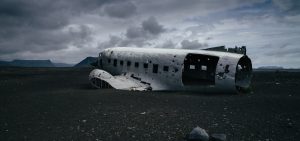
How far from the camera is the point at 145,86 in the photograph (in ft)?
69.7

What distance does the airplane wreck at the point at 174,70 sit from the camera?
17953mm

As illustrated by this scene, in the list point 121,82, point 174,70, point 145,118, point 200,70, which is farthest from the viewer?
point 200,70

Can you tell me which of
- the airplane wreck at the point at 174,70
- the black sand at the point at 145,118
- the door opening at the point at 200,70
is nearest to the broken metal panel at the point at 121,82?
the airplane wreck at the point at 174,70

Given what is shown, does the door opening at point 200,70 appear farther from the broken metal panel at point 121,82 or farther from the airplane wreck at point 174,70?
the broken metal panel at point 121,82

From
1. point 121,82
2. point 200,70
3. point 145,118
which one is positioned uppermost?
point 200,70

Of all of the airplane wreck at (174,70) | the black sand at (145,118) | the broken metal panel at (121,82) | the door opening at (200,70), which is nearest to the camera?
the black sand at (145,118)

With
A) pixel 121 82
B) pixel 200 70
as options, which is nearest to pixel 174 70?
pixel 121 82

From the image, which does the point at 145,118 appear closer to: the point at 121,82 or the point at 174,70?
the point at 174,70

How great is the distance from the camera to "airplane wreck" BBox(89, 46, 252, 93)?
1795 centimetres

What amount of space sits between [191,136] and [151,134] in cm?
156

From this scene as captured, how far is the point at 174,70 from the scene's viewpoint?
774 inches

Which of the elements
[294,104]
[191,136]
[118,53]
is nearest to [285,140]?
[191,136]

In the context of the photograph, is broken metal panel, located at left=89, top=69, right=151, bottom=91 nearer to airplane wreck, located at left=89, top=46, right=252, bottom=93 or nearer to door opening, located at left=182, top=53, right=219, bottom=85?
airplane wreck, located at left=89, top=46, right=252, bottom=93

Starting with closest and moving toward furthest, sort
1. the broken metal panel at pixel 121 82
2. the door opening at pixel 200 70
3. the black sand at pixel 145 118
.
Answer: the black sand at pixel 145 118 → the broken metal panel at pixel 121 82 → the door opening at pixel 200 70
